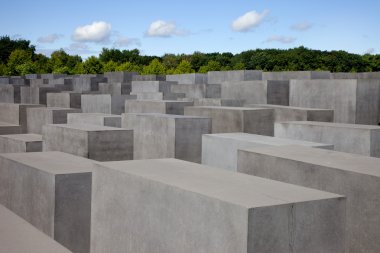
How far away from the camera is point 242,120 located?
34.2ft

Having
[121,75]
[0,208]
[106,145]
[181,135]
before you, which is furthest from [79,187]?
[121,75]

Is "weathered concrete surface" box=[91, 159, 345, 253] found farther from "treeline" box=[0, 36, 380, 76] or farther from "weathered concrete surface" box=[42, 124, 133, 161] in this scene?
"treeline" box=[0, 36, 380, 76]

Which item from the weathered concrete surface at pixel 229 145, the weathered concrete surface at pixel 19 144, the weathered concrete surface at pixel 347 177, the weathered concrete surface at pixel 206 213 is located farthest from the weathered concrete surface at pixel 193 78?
the weathered concrete surface at pixel 206 213

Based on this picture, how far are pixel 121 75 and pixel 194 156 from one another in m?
17.8

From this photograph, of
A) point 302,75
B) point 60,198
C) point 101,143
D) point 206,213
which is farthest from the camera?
point 302,75

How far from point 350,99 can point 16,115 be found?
921 cm

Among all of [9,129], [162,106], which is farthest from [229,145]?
[9,129]

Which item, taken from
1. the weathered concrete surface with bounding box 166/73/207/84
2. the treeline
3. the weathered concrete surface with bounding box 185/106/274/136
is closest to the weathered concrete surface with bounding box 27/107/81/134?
the weathered concrete surface with bounding box 185/106/274/136

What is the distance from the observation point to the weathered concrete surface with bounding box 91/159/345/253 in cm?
371

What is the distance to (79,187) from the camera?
20.8ft

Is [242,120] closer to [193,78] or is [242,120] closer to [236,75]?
[236,75]

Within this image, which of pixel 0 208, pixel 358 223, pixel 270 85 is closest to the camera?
pixel 0 208

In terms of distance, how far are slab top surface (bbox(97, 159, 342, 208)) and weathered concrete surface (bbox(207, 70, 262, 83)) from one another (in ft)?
45.6

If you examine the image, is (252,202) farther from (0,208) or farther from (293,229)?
(0,208)
